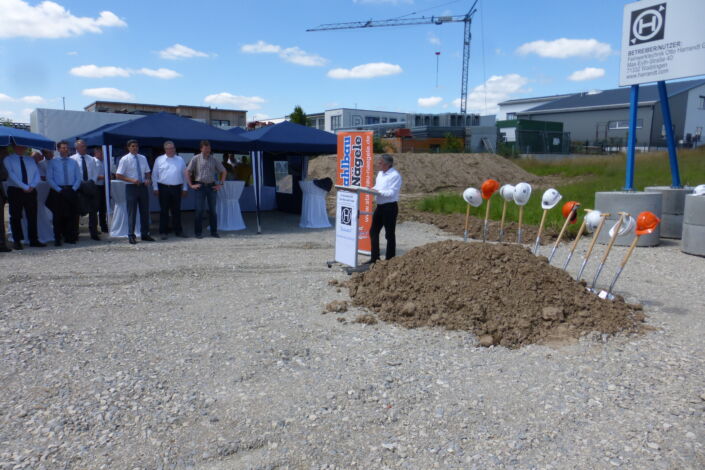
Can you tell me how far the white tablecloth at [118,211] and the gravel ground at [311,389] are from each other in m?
4.42

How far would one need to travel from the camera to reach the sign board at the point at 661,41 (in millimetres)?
9852

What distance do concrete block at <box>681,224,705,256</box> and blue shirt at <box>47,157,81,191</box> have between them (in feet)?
37.7

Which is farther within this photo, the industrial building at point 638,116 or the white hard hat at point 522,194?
the industrial building at point 638,116

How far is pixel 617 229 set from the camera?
5953mm

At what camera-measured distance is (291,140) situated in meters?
12.6

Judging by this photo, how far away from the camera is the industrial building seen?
4581 cm

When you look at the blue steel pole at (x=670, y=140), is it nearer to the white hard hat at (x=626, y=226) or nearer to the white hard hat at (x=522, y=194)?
the white hard hat at (x=522, y=194)

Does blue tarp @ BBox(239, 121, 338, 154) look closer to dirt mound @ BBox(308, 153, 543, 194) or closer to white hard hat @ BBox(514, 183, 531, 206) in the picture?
white hard hat @ BBox(514, 183, 531, 206)

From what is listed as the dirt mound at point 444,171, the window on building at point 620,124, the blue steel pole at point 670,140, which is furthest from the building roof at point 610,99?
the blue steel pole at point 670,140

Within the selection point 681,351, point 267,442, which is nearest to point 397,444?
point 267,442

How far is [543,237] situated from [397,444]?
343 inches

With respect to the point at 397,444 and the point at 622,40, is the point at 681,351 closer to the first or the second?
the point at 397,444

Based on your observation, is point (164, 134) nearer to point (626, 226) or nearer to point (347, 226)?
point (347, 226)

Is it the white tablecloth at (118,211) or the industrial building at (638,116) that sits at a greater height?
the industrial building at (638,116)
